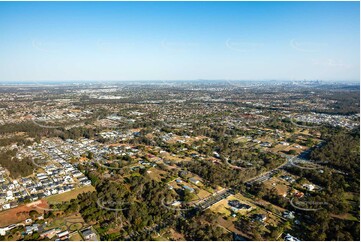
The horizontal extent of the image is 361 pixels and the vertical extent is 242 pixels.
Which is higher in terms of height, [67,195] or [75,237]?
[67,195]

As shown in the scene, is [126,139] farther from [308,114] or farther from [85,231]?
[308,114]

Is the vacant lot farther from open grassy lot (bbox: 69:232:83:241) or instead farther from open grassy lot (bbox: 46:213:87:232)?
open grassy lot (bbox: 69:232:83:241)

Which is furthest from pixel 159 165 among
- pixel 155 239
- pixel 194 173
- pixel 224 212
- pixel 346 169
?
pixel 346 169

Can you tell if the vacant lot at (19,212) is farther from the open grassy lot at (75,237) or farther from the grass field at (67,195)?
the open grassy lot at (75,237)

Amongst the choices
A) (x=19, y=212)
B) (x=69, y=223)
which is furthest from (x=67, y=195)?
(x=69, y=223)

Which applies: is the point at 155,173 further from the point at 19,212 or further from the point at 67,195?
the point at 19,212

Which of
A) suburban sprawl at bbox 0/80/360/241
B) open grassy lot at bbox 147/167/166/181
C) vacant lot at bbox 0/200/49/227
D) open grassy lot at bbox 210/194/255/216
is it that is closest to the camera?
suburban sprawl at bbox 0/80/360/241

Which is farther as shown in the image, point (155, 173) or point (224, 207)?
point (155, 173)

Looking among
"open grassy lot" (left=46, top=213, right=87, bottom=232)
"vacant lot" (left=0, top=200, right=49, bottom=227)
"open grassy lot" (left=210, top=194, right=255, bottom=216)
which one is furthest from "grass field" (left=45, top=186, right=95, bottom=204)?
"open grassy lot" (left=210, top=194, right=255, bottom=216)
